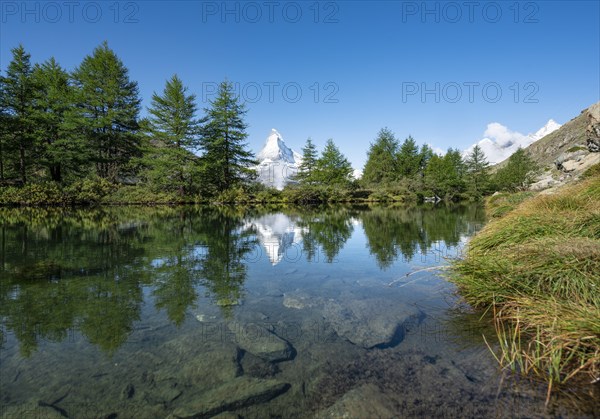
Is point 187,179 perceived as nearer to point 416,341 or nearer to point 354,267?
point 354,267

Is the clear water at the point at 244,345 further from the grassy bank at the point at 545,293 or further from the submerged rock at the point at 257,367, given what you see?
the grassy bank at the point at 545,293

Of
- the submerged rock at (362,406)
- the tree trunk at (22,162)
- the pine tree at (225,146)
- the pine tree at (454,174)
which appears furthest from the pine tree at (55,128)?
the pine tree at (454,174)

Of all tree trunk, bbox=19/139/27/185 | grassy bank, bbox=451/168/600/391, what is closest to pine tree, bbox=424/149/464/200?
grassy bank, bbox=451/168/600/391

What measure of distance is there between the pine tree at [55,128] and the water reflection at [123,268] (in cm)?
1809

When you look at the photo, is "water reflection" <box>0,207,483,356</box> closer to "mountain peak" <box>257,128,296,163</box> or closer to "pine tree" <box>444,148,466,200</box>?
"pine tree" <box>444,148,466,200</box>

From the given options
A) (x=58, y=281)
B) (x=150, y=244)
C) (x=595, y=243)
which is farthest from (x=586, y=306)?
(x=150, y=244)

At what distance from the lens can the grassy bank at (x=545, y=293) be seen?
7.32 feet

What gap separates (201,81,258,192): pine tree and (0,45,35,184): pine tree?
14.2 m

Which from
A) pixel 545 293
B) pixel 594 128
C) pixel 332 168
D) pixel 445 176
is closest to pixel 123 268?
pixel 545 293

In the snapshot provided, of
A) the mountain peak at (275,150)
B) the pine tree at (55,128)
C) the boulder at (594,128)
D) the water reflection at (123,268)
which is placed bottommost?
the water reflection at (123,268)

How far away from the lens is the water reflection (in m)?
3.54

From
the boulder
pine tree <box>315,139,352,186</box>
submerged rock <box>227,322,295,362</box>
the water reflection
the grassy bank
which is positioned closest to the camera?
the grassy bank

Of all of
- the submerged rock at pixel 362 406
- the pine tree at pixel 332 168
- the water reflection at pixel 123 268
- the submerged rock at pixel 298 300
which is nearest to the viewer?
the submerged rock at pixel 362 406

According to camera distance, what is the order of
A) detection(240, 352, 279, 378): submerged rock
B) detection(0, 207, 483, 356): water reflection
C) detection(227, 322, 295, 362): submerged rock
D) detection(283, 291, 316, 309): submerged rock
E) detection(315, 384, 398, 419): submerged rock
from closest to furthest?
detection(315, 384, 398, 419): submerged rock → detection(240, 352, 279, 378): submerged rock → detection(227, 322, 295, 362): submerged rock → detection(0, 207, 483, 356): water reflection → detection(283, 291, 316, 309): submerged rock
